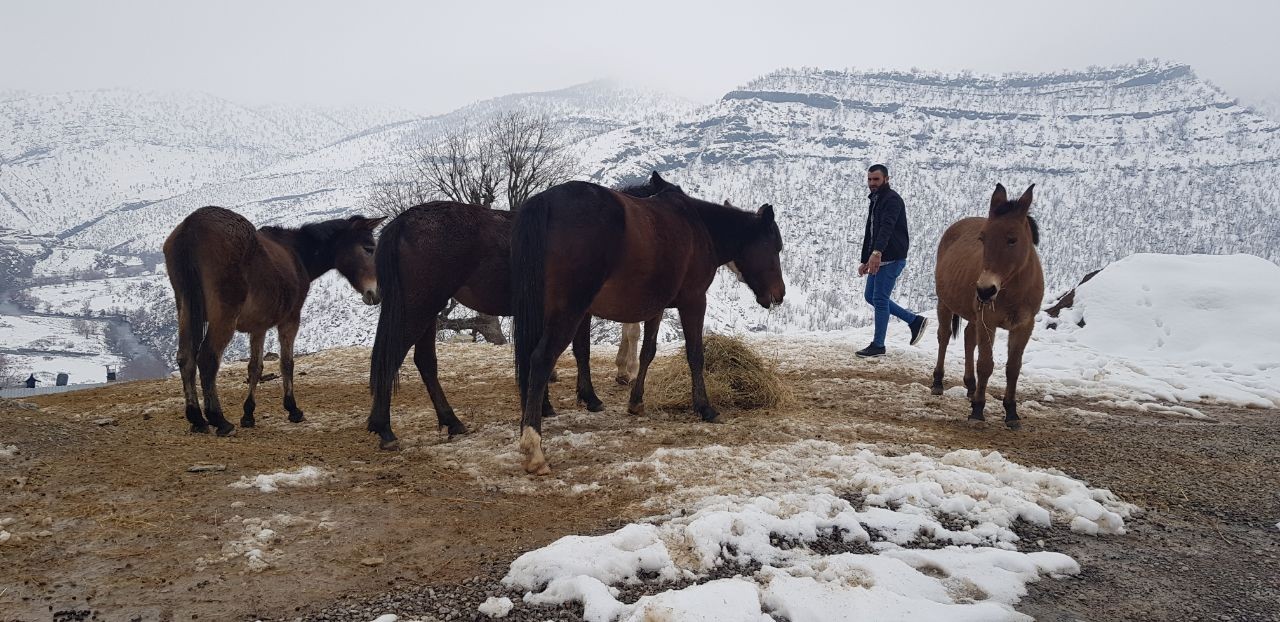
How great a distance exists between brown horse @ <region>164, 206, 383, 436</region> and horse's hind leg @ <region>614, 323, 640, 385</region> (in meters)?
3.70

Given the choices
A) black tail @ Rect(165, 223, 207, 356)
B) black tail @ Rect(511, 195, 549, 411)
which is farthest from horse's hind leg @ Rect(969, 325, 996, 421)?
black tail @ Rect(165, 223, 207, 356)

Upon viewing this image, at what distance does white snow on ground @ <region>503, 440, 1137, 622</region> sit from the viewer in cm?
216

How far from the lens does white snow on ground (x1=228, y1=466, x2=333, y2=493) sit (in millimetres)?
3508

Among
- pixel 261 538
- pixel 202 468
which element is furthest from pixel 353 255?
pixel 261 538

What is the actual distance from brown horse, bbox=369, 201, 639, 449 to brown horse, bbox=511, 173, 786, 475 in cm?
88

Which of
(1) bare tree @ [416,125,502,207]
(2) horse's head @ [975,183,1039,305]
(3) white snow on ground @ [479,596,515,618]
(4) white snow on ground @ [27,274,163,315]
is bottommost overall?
(4) white snow on ground @ [27,274,163,315]

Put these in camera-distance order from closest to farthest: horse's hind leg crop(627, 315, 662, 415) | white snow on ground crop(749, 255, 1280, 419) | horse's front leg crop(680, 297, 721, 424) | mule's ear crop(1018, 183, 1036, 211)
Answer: mule's ear crop(1018, 183, 1036, 211) → horse's front leg crop(680, 297, 721, 424) → horse's hind leg crop(627, 315, 662, 415) → white snow on ground crop(749, 255, 1280, 419)

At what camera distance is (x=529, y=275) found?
168 inches

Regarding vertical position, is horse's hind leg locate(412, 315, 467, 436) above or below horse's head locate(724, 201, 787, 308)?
below

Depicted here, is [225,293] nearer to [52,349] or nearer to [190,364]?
[190,364]

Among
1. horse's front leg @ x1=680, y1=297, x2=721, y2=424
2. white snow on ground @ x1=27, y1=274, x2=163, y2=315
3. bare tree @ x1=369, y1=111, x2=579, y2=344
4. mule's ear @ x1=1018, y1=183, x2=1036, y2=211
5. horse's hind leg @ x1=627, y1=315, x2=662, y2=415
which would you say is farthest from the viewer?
white snow on ground @ x1=27, y1=274, x2=163, y2=315

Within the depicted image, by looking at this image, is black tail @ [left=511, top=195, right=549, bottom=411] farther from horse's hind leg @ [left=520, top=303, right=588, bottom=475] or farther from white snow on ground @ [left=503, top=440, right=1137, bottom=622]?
white snow on ground @ [left=503, top=440, right=1137, bottom=622]

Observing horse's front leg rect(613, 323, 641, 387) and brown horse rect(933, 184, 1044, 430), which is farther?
horse's front leg rect(613, 323, 641, 387)

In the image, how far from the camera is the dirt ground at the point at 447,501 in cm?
231
